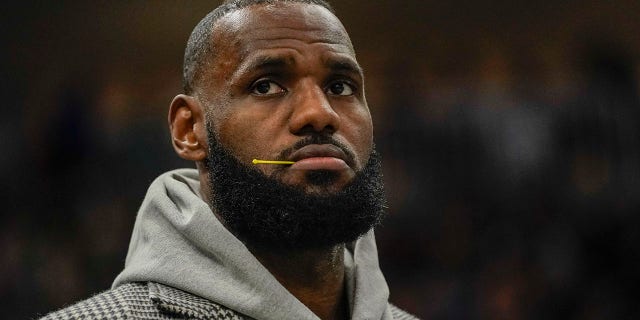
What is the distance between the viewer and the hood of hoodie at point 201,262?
1453 mm

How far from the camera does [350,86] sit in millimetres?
1706

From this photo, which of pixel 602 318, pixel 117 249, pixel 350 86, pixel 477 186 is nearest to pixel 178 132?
pixel 350 86

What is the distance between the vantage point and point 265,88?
160cm

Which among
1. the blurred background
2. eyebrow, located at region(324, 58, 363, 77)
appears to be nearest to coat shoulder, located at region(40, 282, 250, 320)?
eyebrow, located at region(324, 58, 363, 77)

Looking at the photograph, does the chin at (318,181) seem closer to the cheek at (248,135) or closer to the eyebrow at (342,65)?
the cheek at (248,135)

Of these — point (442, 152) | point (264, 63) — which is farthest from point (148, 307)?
point (442, 152)

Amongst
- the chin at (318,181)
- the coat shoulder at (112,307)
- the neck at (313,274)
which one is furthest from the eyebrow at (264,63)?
the coat shoulder at (112,307)

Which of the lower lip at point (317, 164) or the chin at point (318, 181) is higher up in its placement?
the lower lip at point (317, 164)

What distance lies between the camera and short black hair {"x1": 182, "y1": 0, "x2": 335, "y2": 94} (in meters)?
1.71

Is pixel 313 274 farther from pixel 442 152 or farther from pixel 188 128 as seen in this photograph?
pixel 442 152

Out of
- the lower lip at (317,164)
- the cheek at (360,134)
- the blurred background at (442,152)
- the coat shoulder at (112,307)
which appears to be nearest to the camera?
the coat shoulder at (112,307)

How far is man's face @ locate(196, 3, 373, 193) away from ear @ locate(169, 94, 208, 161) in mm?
36

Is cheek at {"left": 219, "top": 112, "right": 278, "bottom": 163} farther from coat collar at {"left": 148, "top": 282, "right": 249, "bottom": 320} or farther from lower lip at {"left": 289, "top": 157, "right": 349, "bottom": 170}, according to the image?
coat collar at {"left": 148, "top": 282, "right": 249, "bottom": 320}

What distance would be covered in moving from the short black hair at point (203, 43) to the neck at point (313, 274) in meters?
0.41
